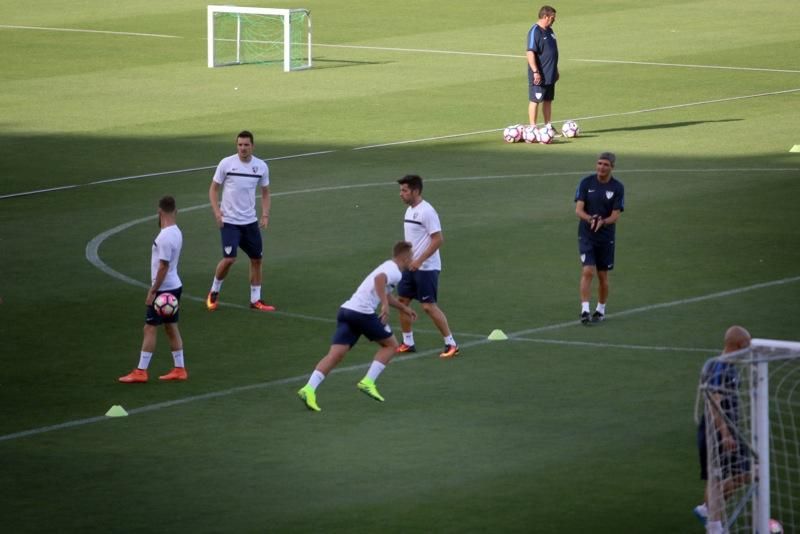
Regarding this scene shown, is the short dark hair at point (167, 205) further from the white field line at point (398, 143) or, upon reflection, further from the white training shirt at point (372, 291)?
the white field line at point (398, 143)

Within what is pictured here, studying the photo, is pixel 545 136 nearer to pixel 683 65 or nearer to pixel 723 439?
pixel 683 65

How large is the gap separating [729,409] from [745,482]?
1.88ft

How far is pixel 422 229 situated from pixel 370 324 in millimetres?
2265

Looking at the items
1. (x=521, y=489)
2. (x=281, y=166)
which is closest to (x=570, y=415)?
(x=521, y=489)

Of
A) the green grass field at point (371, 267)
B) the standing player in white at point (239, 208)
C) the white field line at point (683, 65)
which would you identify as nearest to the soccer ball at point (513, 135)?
the green grass field at point (371, 267)

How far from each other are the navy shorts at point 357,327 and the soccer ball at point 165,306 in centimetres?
193

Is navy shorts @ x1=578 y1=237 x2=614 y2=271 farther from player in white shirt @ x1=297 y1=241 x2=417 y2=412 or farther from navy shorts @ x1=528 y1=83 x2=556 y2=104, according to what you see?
navy shorts @ x1=528 y1=83 x2=556 y2=104

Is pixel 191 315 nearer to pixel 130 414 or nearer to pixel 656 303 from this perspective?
pixel 130 414

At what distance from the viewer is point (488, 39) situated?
1857 inches

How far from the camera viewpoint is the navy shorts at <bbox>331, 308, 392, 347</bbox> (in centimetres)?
1602

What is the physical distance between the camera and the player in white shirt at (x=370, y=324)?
52.3ft

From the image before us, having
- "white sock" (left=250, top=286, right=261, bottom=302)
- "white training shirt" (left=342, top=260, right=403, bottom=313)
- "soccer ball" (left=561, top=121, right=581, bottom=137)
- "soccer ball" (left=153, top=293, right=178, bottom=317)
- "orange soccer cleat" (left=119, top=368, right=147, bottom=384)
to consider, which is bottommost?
"orange soccer cleat" (left=119, top=368, right=147, bottom=384)

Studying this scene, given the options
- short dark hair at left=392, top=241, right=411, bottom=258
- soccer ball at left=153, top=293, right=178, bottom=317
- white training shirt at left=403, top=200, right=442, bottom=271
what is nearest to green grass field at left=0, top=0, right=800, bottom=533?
soccer ball at left=153, top=293, right=178, bottom=317

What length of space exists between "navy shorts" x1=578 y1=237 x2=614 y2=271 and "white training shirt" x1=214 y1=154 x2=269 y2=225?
421 cm
